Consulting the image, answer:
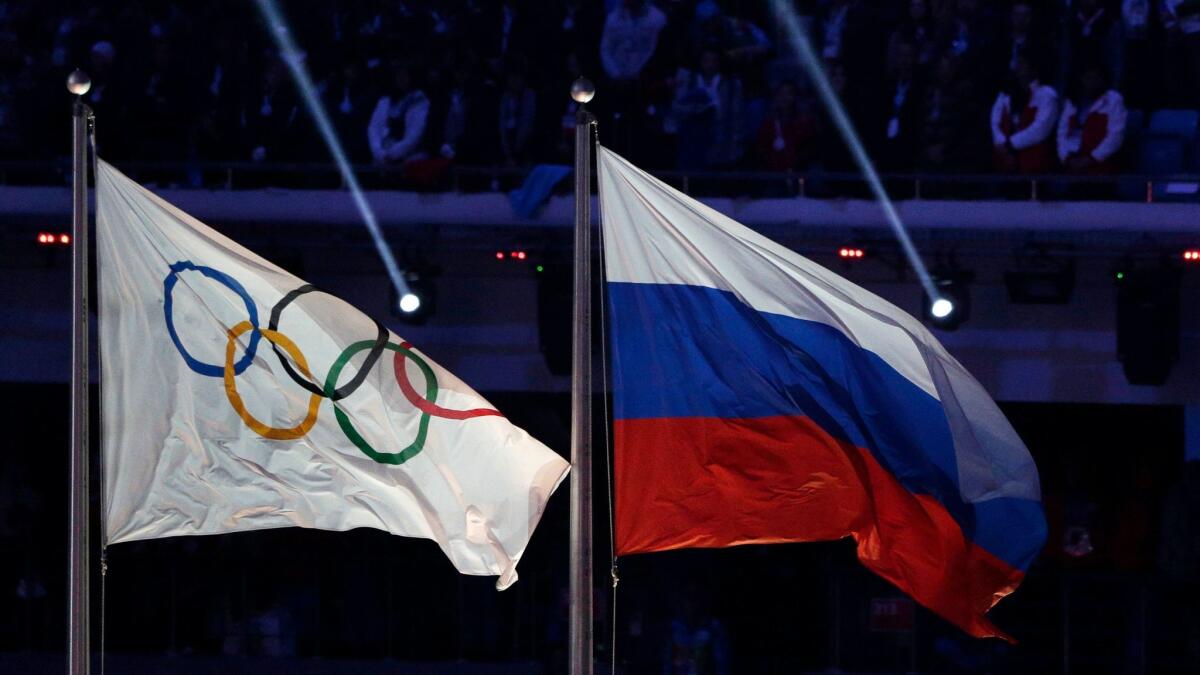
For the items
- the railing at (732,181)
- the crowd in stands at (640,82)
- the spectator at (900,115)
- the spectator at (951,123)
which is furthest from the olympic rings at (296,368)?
the spectator at (951,123)

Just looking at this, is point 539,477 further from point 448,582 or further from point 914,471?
point 448,582

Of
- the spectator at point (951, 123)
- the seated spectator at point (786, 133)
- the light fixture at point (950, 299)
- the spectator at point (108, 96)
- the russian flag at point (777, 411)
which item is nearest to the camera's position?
the russian flag at point (777, 411)

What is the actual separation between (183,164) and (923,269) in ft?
17.6

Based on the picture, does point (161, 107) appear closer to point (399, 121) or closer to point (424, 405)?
point (399, 121)

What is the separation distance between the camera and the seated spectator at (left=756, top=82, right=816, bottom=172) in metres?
13.2

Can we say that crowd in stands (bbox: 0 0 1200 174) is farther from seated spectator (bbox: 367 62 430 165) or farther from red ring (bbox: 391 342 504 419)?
red ring (bbox: 391 342 504 419)

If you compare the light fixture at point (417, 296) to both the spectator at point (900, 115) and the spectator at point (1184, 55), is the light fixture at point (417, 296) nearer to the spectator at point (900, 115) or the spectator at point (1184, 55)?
the spectator at point (900, 115)

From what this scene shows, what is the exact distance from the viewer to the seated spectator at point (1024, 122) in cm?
1290

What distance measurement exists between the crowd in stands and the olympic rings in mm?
5486

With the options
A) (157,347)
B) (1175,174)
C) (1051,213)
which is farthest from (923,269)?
(157,347)

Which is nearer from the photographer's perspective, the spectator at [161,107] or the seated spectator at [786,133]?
the seated spectator at [786,133]

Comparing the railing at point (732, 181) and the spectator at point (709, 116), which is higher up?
the spectator at point (709, 116)

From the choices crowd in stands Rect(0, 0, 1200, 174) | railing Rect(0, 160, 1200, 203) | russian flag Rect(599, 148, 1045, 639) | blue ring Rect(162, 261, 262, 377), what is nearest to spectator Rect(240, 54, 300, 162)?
crowd in stands Rect(0, 0, 1200, 174)

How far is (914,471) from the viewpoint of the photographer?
303 inches
